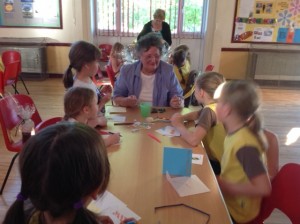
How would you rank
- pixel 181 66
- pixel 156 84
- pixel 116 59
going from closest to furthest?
pixel 156 84, pixel 181 66, pixel 116 59

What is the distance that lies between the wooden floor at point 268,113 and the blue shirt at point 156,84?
3.72 feet

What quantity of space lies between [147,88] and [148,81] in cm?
6

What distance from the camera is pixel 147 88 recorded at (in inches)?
101

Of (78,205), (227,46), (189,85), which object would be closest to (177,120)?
(78,205)

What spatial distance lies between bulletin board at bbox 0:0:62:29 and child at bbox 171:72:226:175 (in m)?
5.27

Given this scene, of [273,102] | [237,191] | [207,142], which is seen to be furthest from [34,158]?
[273,102]

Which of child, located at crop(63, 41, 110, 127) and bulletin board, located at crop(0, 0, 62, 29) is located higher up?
bulletin board, located at crop(0, 0, 62, 29)

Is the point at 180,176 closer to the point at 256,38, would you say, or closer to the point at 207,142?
the point at 207,142

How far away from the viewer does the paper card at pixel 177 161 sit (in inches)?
52.6

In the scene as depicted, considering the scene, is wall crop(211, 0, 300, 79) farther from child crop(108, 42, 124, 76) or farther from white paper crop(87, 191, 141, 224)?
white paper crop(87, 191, 141, 224)

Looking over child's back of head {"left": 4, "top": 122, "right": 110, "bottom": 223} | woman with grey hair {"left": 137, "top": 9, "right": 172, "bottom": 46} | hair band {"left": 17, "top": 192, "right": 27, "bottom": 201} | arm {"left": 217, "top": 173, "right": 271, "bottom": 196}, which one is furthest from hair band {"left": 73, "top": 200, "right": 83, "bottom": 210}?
woman with grey hair {"left": 137, "top": 9, "right": 172, "bottom": 46}

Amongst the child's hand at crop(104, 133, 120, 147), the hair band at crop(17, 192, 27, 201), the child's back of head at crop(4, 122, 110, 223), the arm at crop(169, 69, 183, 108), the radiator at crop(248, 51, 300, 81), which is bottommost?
the radiator at crop(248, 51, 300, 81)

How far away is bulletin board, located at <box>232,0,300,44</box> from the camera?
6141 millimetres

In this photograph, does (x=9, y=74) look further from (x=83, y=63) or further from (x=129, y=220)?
(x=129, y=220)
